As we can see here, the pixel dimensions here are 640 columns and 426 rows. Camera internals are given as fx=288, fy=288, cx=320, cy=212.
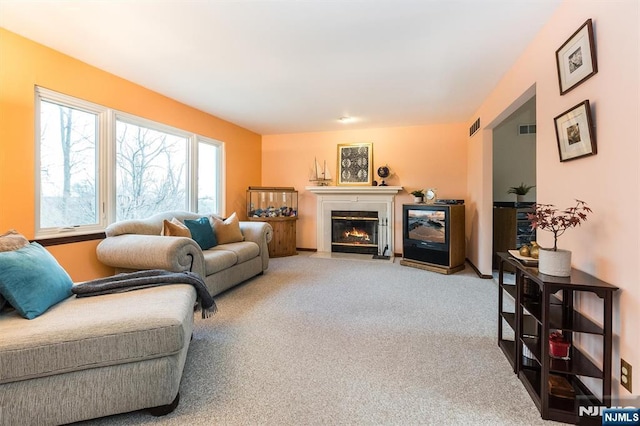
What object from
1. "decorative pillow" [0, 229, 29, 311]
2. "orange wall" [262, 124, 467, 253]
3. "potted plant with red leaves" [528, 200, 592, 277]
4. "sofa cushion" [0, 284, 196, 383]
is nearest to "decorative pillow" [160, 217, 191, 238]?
"decorative pillow" [0, 229, 29, 311]

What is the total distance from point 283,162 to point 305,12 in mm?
4160

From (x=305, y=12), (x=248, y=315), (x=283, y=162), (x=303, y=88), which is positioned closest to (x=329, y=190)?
(x=283, y=162)

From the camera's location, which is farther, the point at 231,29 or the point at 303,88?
the point at 303,88

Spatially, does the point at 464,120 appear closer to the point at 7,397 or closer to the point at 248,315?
the point at 248,315

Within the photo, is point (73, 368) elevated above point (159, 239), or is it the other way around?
point (159, 239)

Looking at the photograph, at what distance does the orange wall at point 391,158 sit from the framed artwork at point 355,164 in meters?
0.12

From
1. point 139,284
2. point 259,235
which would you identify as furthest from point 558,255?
point 259,235

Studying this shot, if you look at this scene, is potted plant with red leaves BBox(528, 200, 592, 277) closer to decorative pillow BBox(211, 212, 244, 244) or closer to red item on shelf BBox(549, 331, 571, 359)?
red item on shelf BBox(549, 331, 571, 359)

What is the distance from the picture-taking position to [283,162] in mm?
6133

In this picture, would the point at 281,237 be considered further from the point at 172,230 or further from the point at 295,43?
the point at 295,43

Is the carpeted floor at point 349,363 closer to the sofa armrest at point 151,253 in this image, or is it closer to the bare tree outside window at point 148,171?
the sofa armrest at point 151,253

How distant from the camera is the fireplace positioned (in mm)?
5621

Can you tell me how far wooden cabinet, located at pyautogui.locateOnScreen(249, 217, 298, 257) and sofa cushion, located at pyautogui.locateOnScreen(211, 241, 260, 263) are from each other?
1.37 m

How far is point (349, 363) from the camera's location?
76.0 inches
